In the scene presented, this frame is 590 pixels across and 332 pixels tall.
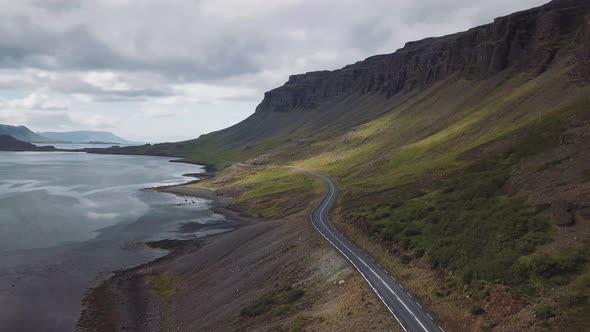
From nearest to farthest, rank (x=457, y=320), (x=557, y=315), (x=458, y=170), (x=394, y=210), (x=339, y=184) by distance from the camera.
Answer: (x=557, y=315) < (x=457, y=320) < (x=394, y=210) < (x=458, y=170) < (x=339, y=184)

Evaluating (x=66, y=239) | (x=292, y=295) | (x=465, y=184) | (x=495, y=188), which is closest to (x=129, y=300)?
(x=292, y=295)

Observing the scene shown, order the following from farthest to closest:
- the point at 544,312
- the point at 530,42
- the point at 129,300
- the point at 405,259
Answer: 1. the point at 530,42
2. the point at 129,300
3. the point at 405,259
4. the point at 544,312

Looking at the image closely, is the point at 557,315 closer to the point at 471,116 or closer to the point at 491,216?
the point at 491,216

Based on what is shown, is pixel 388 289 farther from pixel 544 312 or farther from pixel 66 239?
pixel 66 239

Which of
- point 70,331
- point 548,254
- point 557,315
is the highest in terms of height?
point 548,254

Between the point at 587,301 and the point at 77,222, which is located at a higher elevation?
the point at 587,301

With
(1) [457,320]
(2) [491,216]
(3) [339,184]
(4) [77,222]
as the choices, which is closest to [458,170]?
(2) [491,216]

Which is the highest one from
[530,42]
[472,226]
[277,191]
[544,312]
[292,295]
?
[530,42]
